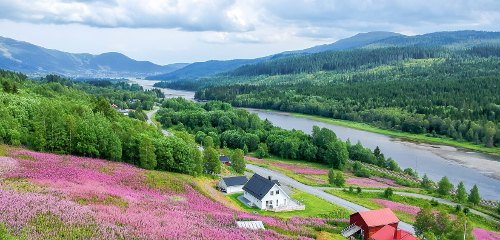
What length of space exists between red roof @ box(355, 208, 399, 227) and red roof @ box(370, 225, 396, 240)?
772 millimetres

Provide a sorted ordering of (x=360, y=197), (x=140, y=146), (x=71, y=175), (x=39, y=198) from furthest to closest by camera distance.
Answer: (x=360, y=197), (x=140, y=146), (x=71, y=175), (x=39, y=198)

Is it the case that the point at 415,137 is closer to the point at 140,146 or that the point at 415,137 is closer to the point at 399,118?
the point at 399,118

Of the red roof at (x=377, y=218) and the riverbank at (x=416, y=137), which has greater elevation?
the red roof at (x=377, y=218)

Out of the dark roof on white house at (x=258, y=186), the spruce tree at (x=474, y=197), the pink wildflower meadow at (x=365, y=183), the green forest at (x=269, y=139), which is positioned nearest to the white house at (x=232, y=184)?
the dark roof on white house at (x=258, y=186)

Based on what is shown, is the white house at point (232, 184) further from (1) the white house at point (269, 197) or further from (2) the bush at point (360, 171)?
(2) the bush at point (360, 171)

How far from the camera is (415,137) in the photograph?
6029 inches

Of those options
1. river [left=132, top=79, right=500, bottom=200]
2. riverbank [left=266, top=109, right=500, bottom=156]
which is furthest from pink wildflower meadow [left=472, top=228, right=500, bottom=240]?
riverbank [left=266, top=109, right=500, bottom=156]

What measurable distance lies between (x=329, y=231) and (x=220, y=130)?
93660 mm

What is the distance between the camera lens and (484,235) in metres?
57.1

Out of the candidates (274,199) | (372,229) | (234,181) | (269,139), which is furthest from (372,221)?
(269,139)

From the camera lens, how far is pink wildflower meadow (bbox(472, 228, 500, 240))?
183 ft

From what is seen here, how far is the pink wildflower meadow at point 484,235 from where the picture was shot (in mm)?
55700

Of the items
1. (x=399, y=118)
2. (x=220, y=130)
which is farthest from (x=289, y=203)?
(x=399, y=118)

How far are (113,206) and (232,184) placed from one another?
98.8ft
